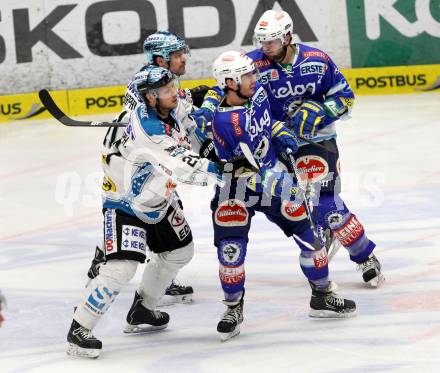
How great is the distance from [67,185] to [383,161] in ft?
8.59

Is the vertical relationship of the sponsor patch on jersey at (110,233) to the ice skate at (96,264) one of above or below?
above

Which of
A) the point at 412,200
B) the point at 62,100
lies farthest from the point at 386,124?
the point at 62,100

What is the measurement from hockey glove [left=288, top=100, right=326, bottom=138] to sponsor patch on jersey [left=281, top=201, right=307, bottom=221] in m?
0.65

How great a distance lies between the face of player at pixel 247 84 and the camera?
17.4ft

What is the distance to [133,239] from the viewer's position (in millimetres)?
5277

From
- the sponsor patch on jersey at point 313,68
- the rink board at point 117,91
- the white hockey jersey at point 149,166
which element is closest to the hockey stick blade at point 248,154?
the white hockey jersey at point 149,166

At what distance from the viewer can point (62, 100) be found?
11617 millimetres

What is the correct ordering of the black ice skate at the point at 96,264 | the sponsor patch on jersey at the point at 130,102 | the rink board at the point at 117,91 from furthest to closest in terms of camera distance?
the rink board at the point at 117,91 < the black ice skate at the point at 96,264 < the sponsor patch on jersey at the point at 130,102

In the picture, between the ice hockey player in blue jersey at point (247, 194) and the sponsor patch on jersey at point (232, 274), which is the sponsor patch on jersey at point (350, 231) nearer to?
the ice hockey player in blue jersey at point (247, 194)

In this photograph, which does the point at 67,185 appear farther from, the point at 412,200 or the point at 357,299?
the point at 357,299

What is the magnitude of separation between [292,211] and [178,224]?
0.58 metres

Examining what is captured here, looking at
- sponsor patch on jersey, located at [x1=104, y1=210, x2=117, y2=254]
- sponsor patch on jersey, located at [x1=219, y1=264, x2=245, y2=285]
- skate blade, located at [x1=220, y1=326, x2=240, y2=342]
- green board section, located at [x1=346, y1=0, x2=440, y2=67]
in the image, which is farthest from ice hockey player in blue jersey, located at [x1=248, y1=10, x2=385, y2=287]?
green board section, located at [x1=346, y1=0, x2=440, y2=67]

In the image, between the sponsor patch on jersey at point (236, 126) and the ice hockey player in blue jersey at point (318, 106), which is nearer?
the sponsor patch on jersey at point (236, 126)

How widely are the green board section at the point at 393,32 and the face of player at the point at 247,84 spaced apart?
22.1 ft
